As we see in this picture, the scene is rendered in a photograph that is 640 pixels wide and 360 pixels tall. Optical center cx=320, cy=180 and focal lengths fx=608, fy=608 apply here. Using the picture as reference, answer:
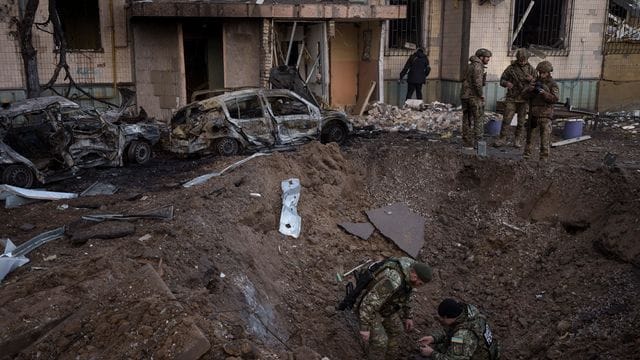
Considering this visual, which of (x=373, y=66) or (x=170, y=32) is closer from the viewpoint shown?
(x=170, y=32)

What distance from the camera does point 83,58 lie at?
1598 cm

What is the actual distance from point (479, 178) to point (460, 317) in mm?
4832

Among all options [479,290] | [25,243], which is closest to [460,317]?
[479,290]

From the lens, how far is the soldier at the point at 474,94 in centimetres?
1162

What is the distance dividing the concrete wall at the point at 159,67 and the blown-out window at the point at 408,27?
21.8ft

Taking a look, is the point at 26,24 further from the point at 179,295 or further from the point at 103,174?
the point at 179,295

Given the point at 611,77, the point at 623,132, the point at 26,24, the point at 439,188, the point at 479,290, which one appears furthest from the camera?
the point at 611,77

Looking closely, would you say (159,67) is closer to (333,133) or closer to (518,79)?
(333,133)

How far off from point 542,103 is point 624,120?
7.56m

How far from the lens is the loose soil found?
194 inches

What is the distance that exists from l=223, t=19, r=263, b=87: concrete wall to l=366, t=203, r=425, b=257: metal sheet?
7930 mm

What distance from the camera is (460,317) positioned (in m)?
5.93

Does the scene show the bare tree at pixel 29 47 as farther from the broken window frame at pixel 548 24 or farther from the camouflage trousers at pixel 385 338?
the broken window frame at pixel 548 24

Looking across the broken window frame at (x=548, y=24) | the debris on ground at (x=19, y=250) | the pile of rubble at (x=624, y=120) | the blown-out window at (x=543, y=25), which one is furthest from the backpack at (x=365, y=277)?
the blown-out window at (x=543, y=25)
